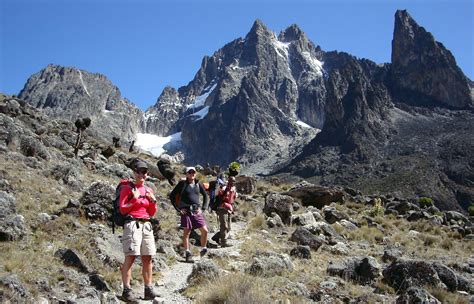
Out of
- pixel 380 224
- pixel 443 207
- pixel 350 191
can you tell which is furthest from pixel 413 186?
pixel 380 224

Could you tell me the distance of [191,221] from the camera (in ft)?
37.7

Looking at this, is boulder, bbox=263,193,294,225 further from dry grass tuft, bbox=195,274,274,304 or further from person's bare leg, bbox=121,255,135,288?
person's bare leg, bbox=121,255,135,288

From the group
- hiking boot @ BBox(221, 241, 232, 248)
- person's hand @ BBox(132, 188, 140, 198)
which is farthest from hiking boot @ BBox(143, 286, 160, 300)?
hiking boot @ BBox(221, 241, 232, 248)

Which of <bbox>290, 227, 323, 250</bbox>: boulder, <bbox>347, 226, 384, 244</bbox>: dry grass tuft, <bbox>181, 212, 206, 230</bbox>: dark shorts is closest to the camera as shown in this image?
<bbox>181, 212, 206, 230</bbox>: dark shorts

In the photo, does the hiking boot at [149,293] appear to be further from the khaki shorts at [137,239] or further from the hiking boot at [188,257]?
the hiking boot at [188,257]

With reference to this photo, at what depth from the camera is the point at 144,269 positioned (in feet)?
25.8

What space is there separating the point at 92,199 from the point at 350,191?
29380 mm

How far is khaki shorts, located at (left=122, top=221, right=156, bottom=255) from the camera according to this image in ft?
25.2

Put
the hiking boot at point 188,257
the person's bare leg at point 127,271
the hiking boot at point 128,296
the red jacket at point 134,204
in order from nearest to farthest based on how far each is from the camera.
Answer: the hiking boot at point 128,296 < the person's bare leg at point 127,271 < the red jacket at point 134,204 < the hiking boot at point 188,257

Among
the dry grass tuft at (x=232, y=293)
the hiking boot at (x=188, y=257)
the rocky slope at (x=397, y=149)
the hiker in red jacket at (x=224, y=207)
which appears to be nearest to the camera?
the dry grass tuft at (x=232, y=293)

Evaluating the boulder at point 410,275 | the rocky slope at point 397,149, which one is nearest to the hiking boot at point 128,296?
the boulder at point 410,275

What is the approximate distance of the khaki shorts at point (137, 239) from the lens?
25.2 ft

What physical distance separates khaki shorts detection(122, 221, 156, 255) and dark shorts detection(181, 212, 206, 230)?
10.9ft

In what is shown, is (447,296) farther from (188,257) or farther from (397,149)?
(397,149)
